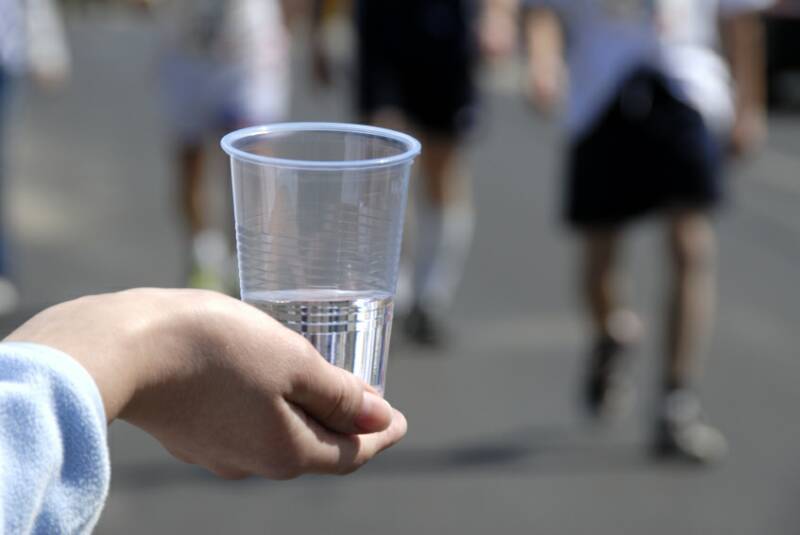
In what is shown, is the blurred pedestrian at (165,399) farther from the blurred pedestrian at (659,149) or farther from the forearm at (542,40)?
the forearm at (542,40)

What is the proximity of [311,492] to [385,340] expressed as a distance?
8.23ft

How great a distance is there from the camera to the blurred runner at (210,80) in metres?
5.32

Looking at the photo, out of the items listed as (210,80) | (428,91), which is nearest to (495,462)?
(428,91)

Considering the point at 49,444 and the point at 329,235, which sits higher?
the point at 329,235

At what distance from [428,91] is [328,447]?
417 centimetres

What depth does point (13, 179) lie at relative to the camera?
8039 millimetres

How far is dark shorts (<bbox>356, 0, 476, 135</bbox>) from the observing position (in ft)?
18.0

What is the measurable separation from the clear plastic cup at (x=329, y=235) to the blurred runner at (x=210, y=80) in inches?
153

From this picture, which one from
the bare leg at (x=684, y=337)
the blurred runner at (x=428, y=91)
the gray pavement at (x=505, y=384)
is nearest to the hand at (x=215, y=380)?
the gray pavement at (x=505, y=384)

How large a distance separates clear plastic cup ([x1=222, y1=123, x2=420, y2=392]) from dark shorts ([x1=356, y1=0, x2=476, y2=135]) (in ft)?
13.2

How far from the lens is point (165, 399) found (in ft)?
4.44

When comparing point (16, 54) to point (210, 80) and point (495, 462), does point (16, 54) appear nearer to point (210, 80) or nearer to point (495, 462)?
point (210, 80)

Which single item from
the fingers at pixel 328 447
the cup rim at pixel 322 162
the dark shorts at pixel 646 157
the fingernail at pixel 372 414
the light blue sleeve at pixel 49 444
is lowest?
the dark shorts at pixel 646 157

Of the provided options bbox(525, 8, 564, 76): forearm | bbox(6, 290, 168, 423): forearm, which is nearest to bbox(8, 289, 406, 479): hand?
bbox(6, 290, 168, 423): forearm
